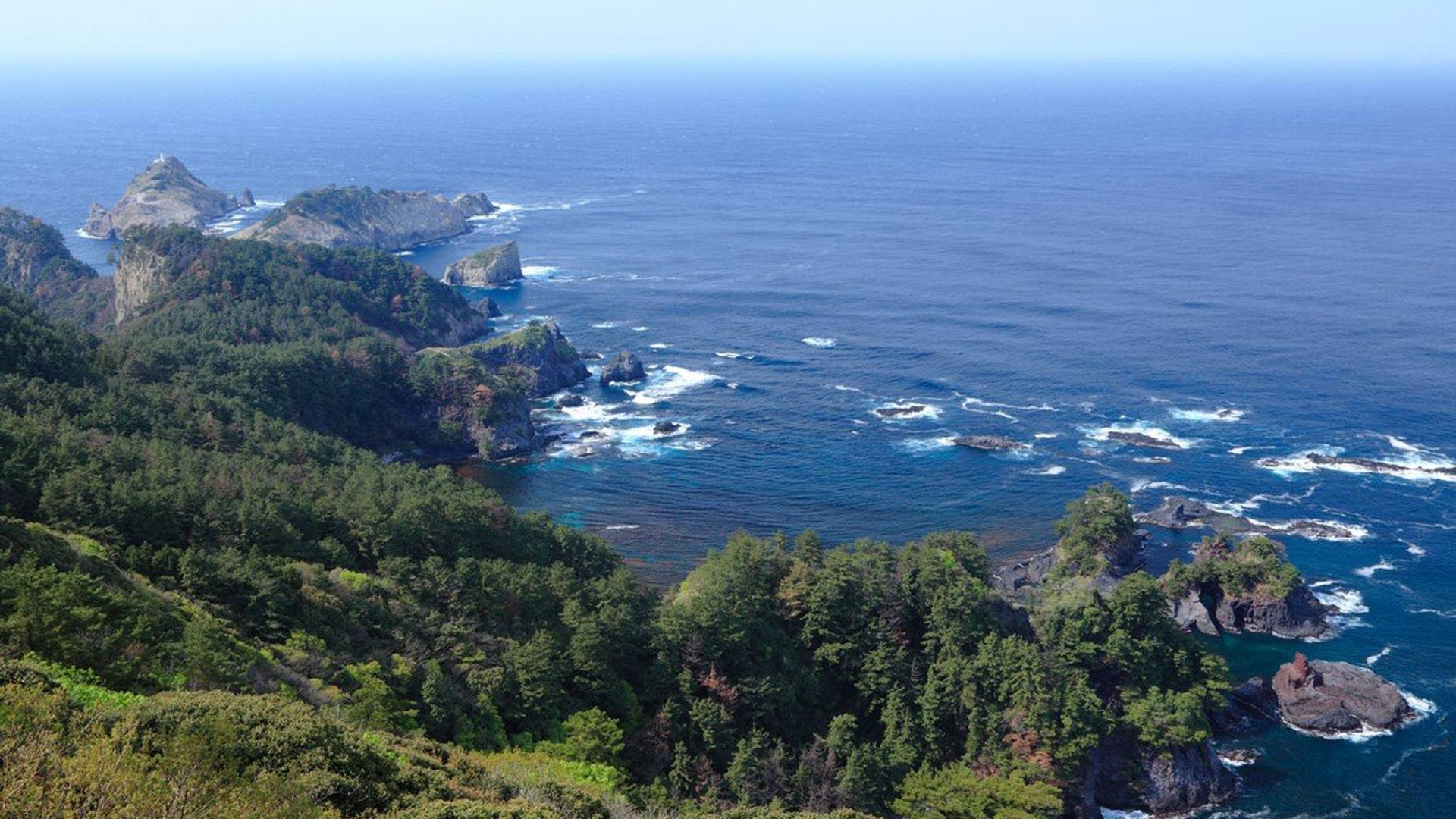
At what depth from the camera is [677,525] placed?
98.4m

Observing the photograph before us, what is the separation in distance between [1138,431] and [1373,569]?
29.4 meters

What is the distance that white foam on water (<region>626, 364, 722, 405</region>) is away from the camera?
423 feet

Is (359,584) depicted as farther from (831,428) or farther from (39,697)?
(831,428)

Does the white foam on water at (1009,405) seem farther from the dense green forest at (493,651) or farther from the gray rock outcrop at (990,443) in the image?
the dense green forest at (493,651)

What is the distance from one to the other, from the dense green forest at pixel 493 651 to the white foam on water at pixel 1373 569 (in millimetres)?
10781

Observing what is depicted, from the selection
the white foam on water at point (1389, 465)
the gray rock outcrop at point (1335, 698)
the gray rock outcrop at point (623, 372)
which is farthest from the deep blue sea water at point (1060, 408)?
the gray rock outcrop at point (623, 372)

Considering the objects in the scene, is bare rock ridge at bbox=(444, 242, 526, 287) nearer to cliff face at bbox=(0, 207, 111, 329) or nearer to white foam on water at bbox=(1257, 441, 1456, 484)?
cliff face at bbox=(0, 207, 111, 329)

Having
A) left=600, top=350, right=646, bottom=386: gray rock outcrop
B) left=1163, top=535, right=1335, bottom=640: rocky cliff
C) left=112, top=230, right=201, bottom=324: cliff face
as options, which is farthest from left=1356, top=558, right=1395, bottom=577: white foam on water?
left=112, top=230, right=201, bottom=324: cliff face

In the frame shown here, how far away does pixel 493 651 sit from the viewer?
57906 millimetres

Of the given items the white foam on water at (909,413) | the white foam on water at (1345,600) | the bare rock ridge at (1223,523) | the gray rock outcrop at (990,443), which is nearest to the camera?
the white foam on water at (1345,600)

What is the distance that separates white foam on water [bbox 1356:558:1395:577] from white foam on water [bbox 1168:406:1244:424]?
28.5 m

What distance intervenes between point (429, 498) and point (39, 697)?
1626 inches

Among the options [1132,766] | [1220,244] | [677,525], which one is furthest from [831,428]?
[1220,244]

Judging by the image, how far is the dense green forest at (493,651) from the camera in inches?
1409
